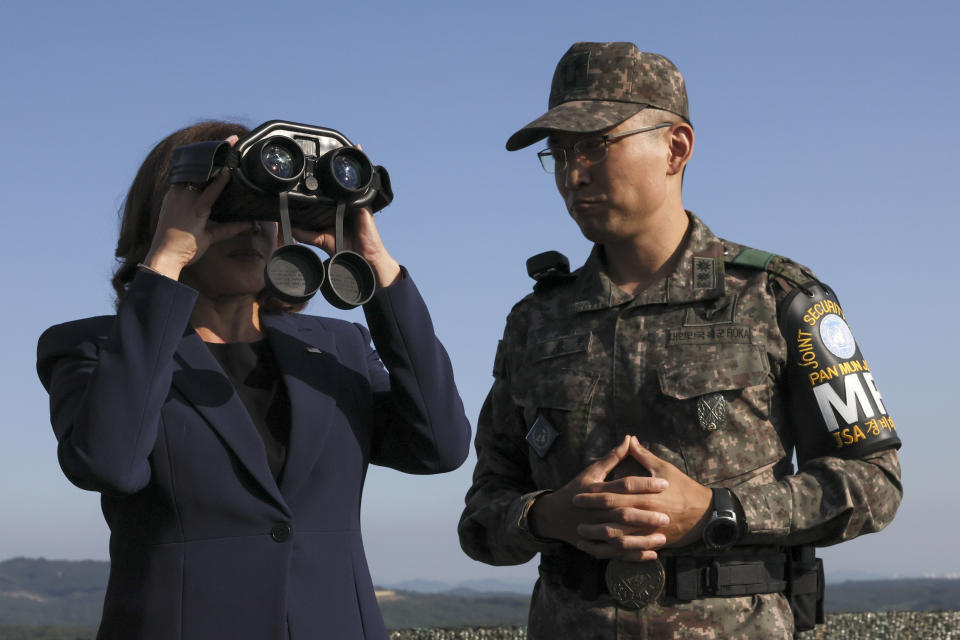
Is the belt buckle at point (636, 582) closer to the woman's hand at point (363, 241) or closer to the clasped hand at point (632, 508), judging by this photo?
the clasped hand at point (632, 508)

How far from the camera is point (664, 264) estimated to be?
11.3 ft

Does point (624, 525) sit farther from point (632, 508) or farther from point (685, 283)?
point (685, 283)

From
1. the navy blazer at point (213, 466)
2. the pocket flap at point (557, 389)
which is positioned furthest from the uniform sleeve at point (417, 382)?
the pocket flap at point (557, 389)

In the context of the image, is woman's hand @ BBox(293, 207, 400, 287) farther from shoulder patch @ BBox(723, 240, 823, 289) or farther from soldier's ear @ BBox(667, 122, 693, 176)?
shoulder patch @ BBox(723, 240, 823, 289)

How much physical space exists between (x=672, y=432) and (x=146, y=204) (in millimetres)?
1767

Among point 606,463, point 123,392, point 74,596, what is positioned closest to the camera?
point 123,392

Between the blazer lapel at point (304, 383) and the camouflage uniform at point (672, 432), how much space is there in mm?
658

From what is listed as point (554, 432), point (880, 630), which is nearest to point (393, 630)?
point (880, 630)

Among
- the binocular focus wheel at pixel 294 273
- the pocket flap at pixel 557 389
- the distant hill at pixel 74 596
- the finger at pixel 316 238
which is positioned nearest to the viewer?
the binocular focus wheel at pixel 294 273

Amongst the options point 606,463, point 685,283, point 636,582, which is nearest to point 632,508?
point 606,463

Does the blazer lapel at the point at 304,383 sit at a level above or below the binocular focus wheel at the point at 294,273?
below

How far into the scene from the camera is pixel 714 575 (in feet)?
9.79

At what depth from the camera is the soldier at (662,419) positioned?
2.95 m

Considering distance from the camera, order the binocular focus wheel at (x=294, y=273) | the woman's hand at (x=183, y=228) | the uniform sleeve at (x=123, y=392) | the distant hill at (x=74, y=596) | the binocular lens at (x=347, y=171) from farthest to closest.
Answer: the distant hill at (x=74, y=596) → the binocular lens at (x=347, y=171) → the woman's hand at (x=183, y=228) → the binocular focus wheel at (x=294, y=273) → the uniform sleeve at (x=123, y=392)
